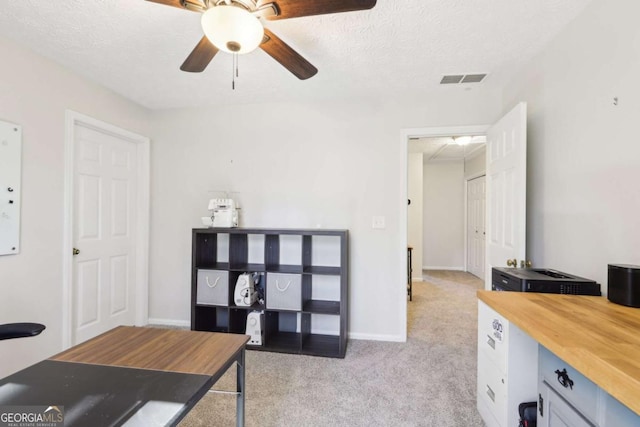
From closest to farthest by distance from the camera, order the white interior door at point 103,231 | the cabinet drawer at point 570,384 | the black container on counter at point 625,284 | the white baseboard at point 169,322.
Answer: the cabinet drawer at point 570,384, the black container on counter at point 625,284, the white interior door at point 103,231, the white baseboard at point 169,322

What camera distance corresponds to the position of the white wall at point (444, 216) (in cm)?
617

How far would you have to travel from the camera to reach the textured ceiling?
1.62m

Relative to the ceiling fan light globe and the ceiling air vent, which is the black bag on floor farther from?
the ceiling air vent

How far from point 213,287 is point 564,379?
252cm

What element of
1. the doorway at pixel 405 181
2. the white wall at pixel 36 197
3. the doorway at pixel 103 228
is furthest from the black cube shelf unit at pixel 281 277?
the white wall at pixel 36 197

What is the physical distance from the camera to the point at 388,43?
1914 millimetres

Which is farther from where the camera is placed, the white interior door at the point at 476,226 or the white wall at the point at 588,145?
the white interior door at the point at 476,226

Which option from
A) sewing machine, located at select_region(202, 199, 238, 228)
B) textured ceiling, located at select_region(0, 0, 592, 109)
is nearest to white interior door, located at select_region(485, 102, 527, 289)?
textured ceiling, located at select_region(0, 0, 592, 109)

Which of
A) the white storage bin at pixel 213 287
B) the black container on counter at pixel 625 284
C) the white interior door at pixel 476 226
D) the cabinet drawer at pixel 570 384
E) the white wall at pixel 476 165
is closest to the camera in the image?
the cabinet drawer at pixel 570 384

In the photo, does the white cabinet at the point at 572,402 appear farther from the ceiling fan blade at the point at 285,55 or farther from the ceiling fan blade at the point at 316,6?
the ceiling fan blade at the point at 285,55

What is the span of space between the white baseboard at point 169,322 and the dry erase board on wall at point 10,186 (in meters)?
1.54

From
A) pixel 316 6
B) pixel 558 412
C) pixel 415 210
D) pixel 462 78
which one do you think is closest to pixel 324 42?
pixel 316 6

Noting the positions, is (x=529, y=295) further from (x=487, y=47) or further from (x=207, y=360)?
(x=487, y=47)

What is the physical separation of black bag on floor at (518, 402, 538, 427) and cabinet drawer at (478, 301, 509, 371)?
0.16 metres
